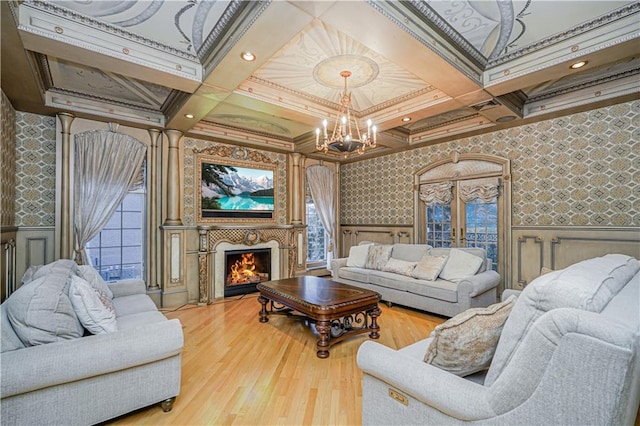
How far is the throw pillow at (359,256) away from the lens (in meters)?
5.29

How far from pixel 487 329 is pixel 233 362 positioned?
2.23 m

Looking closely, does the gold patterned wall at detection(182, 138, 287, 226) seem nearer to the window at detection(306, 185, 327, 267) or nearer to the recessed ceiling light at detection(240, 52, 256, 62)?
the window at detection(306, 185, 327, 267)

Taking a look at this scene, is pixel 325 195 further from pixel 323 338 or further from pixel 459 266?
pixel 323 338

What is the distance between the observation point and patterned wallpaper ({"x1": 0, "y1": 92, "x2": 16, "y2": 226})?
3.06 metres

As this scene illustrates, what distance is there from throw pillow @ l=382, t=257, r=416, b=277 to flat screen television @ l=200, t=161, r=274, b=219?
240 cm

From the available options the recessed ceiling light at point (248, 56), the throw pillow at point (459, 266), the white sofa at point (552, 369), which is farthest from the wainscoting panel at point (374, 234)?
the white sofa at point (552, 369)

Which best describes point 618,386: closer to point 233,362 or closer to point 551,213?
point 233,362

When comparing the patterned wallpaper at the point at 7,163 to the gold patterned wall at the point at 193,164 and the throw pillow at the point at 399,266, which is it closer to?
the gold patterned wall at the point at 193,164

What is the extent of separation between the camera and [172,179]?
15.4 feet

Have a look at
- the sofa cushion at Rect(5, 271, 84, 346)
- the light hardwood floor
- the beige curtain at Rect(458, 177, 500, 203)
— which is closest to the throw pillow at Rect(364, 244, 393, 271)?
the light hardwood floor

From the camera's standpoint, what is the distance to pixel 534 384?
112 cm

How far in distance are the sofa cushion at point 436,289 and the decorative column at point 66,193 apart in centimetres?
451

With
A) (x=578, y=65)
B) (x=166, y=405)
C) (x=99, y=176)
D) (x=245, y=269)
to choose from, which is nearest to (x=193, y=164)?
(x=99, y=176)

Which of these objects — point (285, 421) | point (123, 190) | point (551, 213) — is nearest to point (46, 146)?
point (123, 190)
